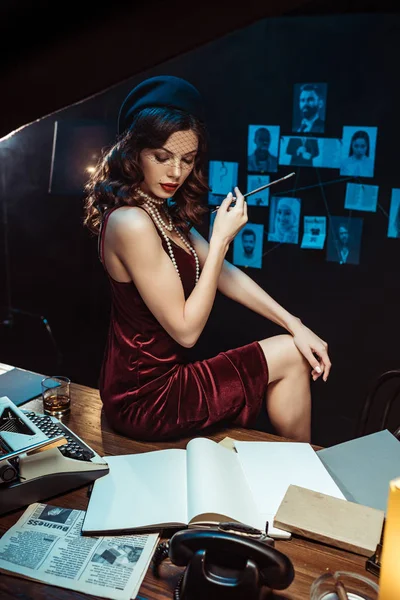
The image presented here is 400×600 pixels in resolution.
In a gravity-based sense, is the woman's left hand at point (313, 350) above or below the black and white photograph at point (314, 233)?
below

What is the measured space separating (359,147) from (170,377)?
129 centimetres

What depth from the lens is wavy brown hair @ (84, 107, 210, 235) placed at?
1.82 metres

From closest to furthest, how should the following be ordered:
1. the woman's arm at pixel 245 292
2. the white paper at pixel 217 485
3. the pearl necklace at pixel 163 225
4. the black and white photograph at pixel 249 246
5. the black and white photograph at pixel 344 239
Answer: the white paper at pixel 217 485 < the pearl necklace at pixel 163 225 < the woman's arm at pixel 245 292 < the black and white photograph at pixel 344 239 < the black and white photograph at pixel 249 246

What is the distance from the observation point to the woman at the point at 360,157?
2.36 meters

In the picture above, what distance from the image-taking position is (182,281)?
1843 mm

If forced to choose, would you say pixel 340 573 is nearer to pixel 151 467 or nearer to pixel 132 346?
pixel 151 467

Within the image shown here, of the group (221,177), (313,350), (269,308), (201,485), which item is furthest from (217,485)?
(221,177)

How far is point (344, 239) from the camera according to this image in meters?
2.47

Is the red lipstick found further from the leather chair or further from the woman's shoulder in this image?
the leather chair

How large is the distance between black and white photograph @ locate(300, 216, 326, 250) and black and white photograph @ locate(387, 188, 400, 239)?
0.91 feet

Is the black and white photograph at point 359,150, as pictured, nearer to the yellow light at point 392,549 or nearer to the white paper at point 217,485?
the white paper at point 217,485

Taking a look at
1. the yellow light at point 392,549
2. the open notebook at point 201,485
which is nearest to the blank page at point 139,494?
the open notebook at point 201,485

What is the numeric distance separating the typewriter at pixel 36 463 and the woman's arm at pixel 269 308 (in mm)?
792

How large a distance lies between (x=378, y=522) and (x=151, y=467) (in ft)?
1.86
